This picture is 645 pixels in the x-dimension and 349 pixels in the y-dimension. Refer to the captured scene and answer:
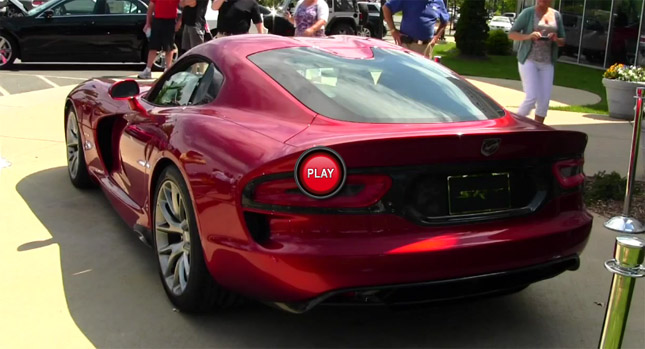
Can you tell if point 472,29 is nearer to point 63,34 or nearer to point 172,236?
point 63,34

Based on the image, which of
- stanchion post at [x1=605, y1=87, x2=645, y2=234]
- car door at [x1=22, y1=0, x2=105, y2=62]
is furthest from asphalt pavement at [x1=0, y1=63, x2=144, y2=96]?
stanchion post at [x1=605, y1=87, x2=645, y2=234]

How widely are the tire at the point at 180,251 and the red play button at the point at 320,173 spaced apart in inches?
28.2

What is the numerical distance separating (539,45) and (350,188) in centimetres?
503

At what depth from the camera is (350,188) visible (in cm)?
274

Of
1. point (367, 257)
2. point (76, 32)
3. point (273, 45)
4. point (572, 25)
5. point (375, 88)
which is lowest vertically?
point (572, 25)

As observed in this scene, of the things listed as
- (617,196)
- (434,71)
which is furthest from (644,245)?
(617,196)

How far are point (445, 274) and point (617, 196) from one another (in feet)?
11.1

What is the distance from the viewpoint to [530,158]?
3029 millimetres

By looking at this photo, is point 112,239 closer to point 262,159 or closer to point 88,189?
point 88,189

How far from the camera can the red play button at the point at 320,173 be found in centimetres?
268

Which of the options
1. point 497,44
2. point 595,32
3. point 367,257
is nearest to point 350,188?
point 367,257

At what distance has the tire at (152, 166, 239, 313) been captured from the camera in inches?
126

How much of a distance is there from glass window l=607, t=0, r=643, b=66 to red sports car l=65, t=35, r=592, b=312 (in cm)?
1418

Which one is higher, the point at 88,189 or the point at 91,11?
the point at 91,11
